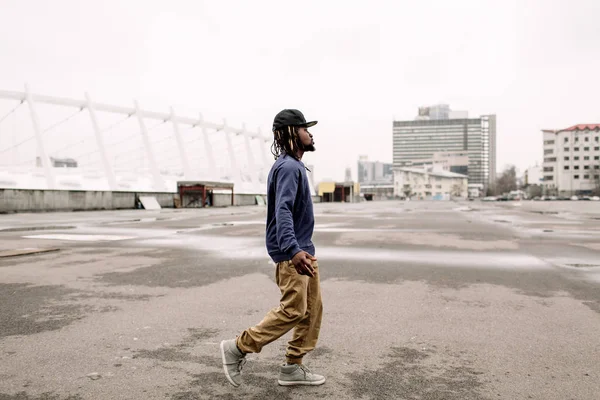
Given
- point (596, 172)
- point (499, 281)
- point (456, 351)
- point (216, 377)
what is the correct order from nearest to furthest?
point (216, 377), point (456, 351), point (499, 281), point (596, 172)

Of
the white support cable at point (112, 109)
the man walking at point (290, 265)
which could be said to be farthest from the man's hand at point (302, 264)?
the white support cable at point (112, 109)

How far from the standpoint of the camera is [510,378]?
3.03m

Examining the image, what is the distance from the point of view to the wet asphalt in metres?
2.91

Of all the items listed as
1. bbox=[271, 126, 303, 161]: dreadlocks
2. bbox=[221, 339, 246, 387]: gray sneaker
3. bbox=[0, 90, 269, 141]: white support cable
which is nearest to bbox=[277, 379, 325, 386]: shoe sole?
bbox=[221, 339, 246, 387]: gray sneaker

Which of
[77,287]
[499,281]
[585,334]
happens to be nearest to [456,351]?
[585,334]

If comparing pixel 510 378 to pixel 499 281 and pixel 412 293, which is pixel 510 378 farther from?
pixel 499 281

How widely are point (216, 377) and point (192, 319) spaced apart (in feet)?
4.77

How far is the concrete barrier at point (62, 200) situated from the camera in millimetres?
25562

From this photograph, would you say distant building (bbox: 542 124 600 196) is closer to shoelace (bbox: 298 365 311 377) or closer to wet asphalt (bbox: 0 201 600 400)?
wet asphalt (bbox: 0 201 600 400)

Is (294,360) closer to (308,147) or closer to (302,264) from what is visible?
(302,264)

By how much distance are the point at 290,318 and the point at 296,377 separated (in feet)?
1.23

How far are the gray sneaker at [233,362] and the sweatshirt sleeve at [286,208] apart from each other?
0.71 meters

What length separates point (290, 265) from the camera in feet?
9.59

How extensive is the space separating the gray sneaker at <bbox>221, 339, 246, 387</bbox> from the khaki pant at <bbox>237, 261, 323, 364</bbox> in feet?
0.14
